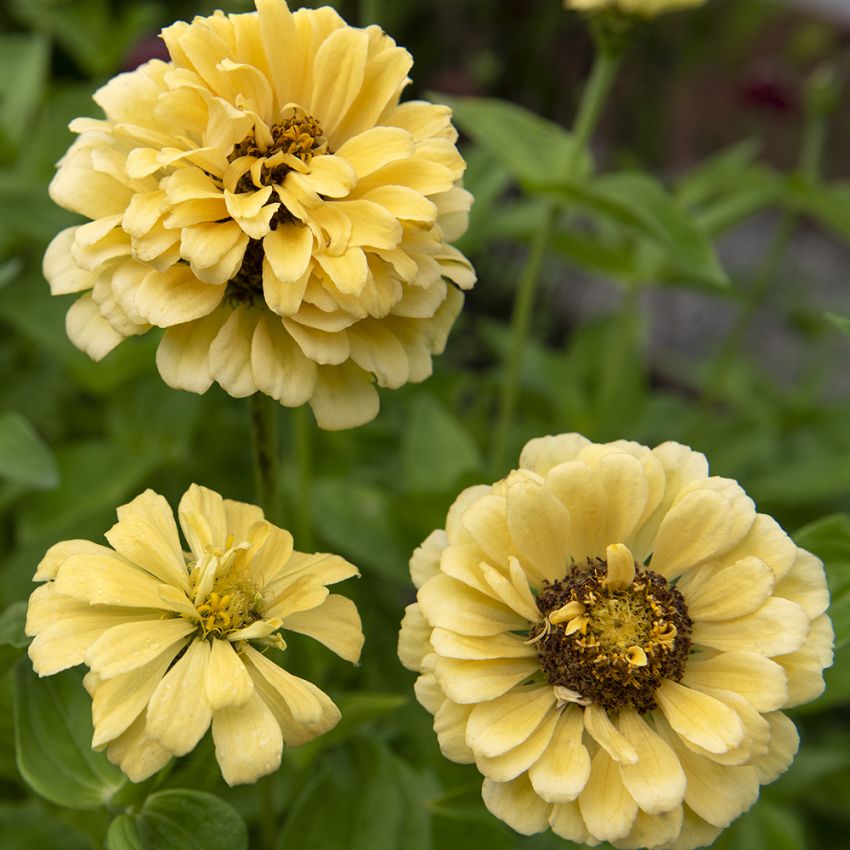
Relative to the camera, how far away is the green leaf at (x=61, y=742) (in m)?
0.59

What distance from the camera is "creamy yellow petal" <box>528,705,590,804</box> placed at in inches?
19.0

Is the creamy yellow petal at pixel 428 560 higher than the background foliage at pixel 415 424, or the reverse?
the creamy yellow petal at pixel 428 560

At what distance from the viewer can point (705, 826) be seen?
20.2 inches

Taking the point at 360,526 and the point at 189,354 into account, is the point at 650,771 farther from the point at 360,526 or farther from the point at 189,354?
the point at 360,526

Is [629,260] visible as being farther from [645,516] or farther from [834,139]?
[834,139]

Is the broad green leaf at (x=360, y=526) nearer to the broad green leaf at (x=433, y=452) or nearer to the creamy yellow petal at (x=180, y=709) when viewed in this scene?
the broad green leaf at (x=433, y=452)

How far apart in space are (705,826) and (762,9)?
205 centimetres

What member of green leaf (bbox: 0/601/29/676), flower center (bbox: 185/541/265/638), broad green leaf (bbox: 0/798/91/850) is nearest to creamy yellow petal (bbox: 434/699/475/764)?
flower center (bbox: 185/541/265/638)

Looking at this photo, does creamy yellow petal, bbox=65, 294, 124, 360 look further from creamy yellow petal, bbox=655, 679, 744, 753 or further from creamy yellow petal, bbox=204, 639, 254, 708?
creamy yellow petal, bbox=655, 679, 744, 753

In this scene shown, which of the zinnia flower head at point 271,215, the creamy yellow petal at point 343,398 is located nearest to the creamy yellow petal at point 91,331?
the zinnia flower head at point 271,215

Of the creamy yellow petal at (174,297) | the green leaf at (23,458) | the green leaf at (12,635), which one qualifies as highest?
the creamy yellow petal at (174,297)

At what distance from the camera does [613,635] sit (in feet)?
1.78

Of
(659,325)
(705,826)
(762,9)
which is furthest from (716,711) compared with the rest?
(762,9)

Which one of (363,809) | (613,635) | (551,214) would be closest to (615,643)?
(613,635)
